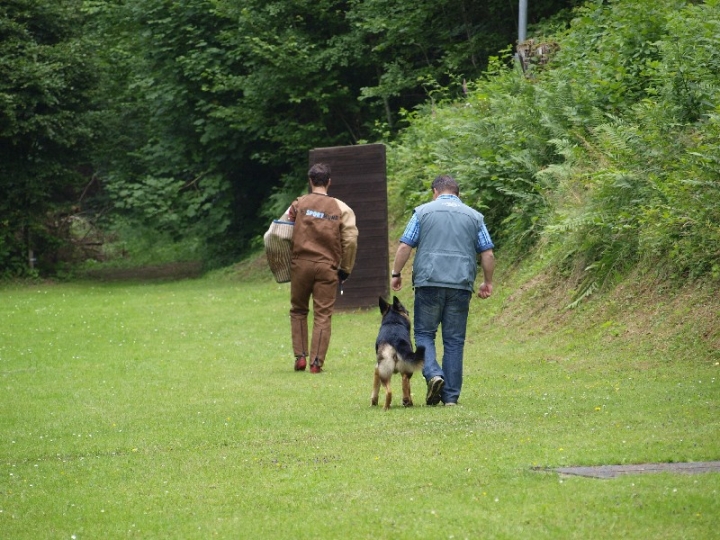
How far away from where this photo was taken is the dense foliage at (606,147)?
1309cm

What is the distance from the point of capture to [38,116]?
1211 inches

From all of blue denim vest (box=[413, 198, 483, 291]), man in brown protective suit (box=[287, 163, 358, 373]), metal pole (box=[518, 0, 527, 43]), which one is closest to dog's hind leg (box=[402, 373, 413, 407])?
blue denim vest (box=[413, 198, 483, 291])

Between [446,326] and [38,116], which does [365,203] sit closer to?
[446,326]

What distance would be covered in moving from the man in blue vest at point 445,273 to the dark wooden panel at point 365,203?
9.68 metres

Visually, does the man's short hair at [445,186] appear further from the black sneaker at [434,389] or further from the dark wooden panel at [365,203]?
the dark wooden panel at [365,203]

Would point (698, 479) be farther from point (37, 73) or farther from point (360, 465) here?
point (37, 73)

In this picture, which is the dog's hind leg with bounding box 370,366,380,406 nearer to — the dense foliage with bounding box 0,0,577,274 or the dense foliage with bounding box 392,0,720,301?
the dense foliage with bounding box 392,0,720,301

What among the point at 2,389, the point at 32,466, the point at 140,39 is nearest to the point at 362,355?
the point at 2,389

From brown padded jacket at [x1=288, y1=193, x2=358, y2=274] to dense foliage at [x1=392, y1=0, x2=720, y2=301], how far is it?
3.17m

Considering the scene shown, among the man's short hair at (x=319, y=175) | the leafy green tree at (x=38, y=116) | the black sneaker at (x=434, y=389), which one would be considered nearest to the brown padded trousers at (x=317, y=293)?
the man's short hair at (x=319, y=175)

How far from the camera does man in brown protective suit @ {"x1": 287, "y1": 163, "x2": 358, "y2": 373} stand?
517 inches

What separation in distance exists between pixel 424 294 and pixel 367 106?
76.1 ft

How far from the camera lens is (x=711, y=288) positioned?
39.9 ft

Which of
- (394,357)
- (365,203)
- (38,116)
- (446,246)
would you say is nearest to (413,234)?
(446,246)
